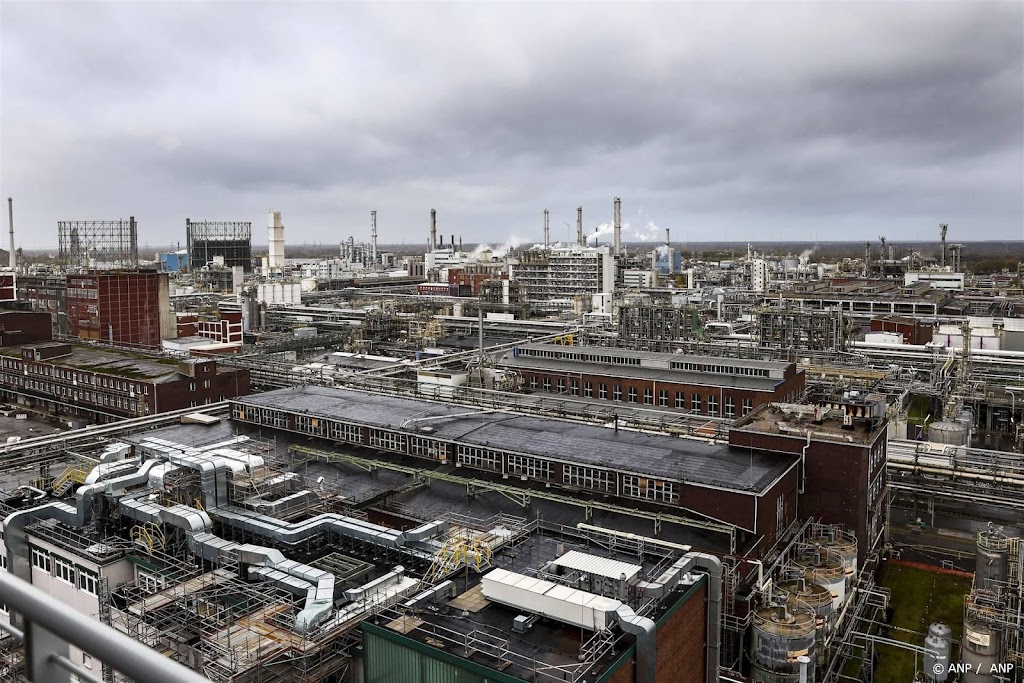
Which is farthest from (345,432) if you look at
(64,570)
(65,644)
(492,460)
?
(65,644)

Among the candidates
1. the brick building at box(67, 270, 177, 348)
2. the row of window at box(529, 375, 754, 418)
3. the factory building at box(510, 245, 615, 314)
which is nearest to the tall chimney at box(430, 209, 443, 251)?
the factory building at box(510, 245, 615, 314)

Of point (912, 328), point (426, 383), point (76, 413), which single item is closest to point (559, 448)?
point (426, 383)

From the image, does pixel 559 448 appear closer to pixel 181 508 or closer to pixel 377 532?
pixel 377 532

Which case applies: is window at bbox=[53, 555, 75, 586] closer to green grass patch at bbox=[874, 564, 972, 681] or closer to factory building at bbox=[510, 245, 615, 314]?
green grass patch at bbox=[874, 564, 972, 681]

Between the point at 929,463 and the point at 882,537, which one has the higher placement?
the point at 929,463

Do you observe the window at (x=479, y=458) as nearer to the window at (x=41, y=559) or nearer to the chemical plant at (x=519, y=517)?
the chemical plant at (x=519, y=517)
